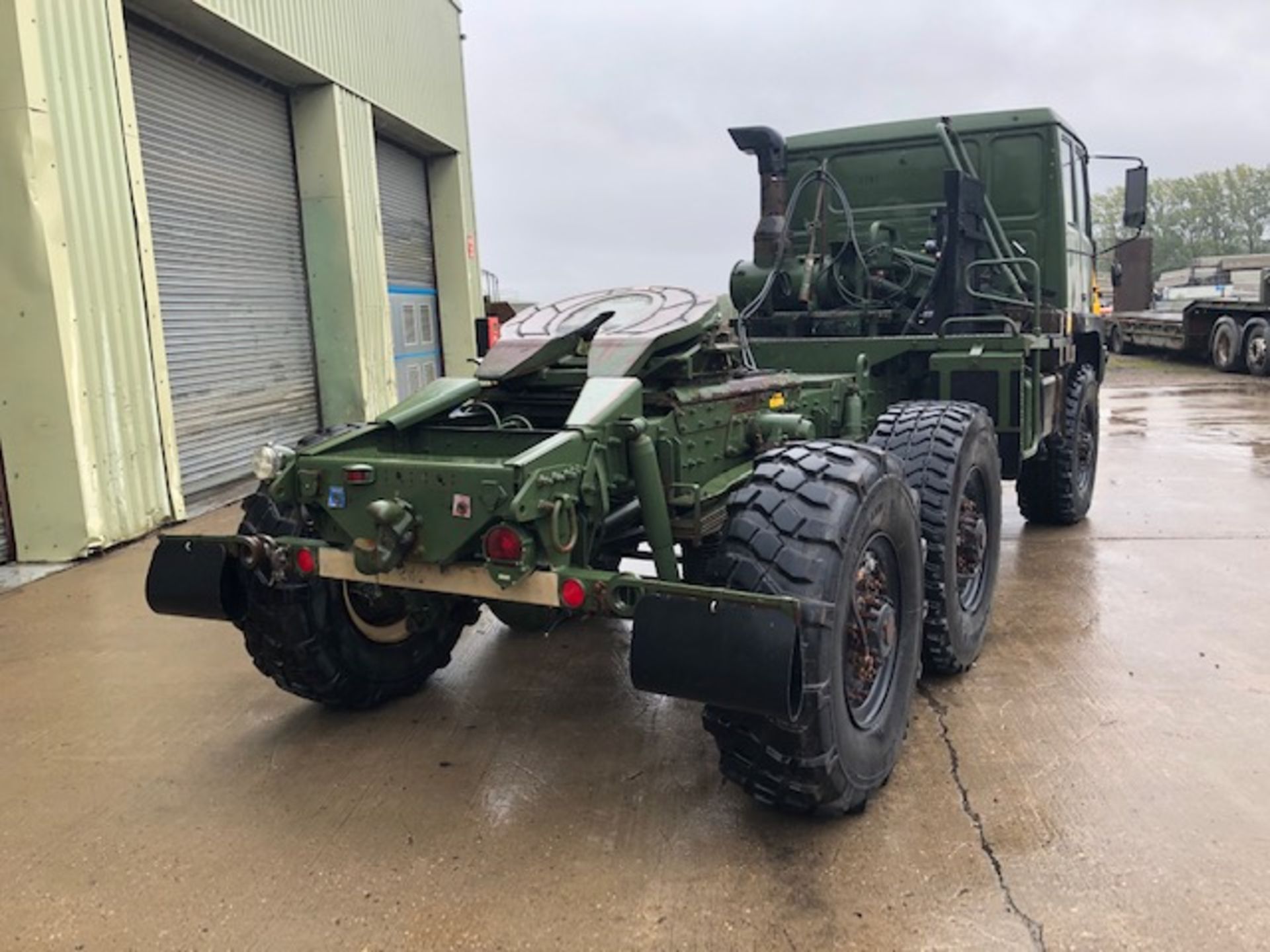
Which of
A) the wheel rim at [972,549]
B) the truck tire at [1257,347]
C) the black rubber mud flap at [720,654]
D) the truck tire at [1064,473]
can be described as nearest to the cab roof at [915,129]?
the truck tire at [1064,473]

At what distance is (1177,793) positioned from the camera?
127 inches

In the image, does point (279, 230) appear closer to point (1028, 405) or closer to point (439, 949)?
point (1028, 405)

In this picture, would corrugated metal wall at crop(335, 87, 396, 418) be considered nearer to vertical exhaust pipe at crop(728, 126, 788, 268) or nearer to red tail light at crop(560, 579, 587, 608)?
vertical exhaust pipe at crop(728, 126, 788, 268)

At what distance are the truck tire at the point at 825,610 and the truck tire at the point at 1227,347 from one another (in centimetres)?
2135

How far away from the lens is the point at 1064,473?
7008 millimetres

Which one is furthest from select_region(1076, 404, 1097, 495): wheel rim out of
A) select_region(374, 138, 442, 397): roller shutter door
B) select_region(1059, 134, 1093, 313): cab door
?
select_region(374, 138, 442, 397): roller shutter door

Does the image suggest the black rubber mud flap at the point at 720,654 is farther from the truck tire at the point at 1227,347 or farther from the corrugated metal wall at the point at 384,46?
the truck tire at the point at 1227,347

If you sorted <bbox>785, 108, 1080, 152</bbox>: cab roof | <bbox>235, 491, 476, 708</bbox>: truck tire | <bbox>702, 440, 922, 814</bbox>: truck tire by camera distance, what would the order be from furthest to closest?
<bbox>785, 108, 1080, 152</bbox>: cab roof
<bbox>235, 491, 476, 708</bbox>: truck tire
<bbox>702, 440, 922, 814</bbox>: truck tire

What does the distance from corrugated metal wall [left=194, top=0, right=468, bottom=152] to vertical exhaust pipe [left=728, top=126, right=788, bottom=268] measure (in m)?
4.70

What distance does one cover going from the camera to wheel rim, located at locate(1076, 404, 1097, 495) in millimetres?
7223

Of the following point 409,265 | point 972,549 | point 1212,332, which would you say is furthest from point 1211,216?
point 972,549

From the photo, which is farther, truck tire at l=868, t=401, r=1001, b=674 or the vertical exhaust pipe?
the vertical exhaust pipe

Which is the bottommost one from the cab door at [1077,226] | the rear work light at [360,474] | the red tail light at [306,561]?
the red tail light at [306,561]

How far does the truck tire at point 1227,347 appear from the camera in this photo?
2133 centimetres
